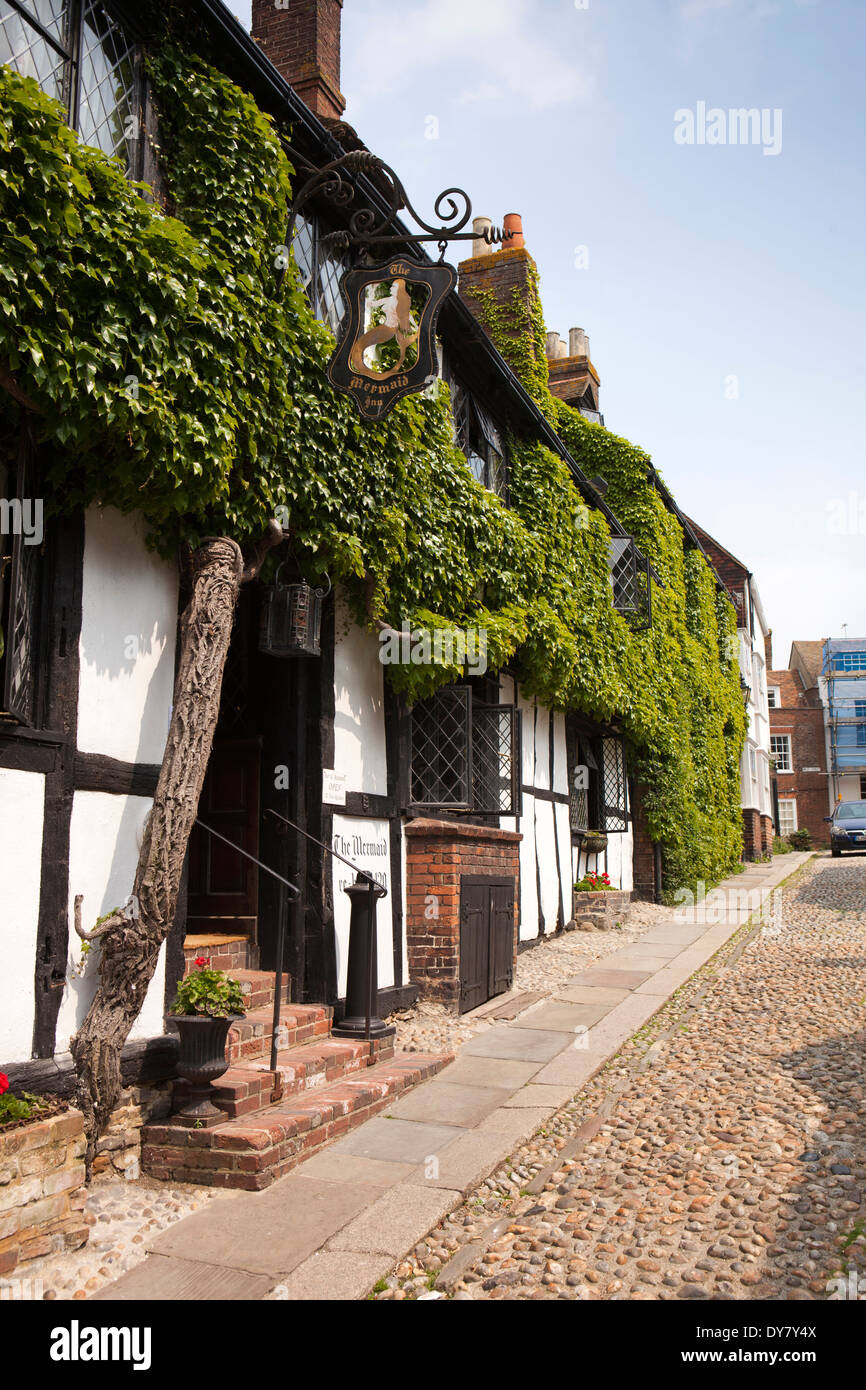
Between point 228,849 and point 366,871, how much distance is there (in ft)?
3.51

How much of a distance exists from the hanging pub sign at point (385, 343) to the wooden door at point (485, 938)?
157 inches

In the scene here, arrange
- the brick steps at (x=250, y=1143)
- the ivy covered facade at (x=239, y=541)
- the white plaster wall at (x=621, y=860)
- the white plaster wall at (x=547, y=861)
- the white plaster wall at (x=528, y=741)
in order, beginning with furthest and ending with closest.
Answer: the white plaster wall at (x=621, y=860) < the white plaster wall at (x=547, y=861) < the white plaster wall at (x=528, y=741) < the brick steps at (x=250, y=1143) < the ivy covered facade at (x=239, y=541)

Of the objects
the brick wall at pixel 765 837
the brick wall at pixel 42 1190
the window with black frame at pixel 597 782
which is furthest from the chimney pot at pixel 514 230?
the brick wall at pixel 765 837

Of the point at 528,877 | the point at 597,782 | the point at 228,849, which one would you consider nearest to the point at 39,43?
the point at 228,849

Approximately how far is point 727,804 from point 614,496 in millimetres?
8756

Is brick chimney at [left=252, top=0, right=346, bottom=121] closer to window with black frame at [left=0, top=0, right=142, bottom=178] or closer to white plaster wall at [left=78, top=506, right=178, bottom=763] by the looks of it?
window with black frame at [left=0, top=0, right=142, bottom=178]

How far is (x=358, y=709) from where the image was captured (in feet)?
25.7

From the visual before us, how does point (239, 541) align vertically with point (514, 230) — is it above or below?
below

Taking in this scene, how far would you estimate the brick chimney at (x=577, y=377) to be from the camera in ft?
59.9

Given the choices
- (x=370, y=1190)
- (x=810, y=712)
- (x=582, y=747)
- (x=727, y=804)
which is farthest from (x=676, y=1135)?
(x=810, y=712)

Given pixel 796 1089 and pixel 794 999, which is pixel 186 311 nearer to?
pixel 796 1089

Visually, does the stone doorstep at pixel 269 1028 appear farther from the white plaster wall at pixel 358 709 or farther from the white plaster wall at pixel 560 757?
the white plaster wall at pixel 560 757

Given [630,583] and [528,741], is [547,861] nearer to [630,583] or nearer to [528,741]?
[528,741]

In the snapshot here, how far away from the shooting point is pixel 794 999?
8.53 meters
